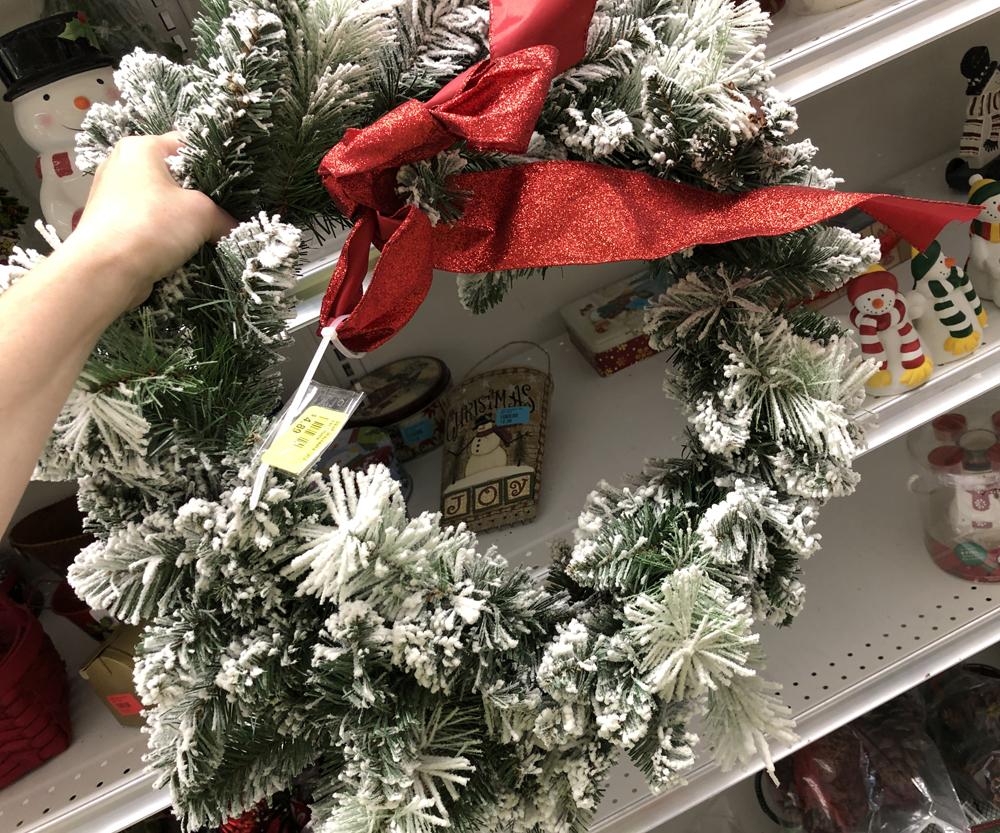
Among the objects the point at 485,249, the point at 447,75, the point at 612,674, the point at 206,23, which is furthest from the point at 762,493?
the point at 206,23

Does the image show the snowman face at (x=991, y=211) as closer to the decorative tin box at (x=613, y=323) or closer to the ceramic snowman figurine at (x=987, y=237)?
the ceramic snowman figurine at (x=987, y=237)

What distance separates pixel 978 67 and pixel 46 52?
1.22 metres

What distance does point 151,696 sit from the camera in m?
0.44

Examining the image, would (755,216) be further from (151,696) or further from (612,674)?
(151,696)

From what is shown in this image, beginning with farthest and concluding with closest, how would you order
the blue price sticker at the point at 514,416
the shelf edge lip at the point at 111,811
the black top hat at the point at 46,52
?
the blue price sticker at the point at 514,416
the shelf edge lip at the point at 111,811
the black top hat at the point at 46,52

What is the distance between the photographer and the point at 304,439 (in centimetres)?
44

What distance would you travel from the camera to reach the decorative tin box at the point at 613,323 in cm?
113

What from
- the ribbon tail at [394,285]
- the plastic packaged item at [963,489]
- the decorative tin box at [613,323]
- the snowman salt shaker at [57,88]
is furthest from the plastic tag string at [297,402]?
the plastic packaged item at [963,489]

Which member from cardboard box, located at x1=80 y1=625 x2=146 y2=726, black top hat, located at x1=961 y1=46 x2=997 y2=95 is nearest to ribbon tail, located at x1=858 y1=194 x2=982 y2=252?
black top hat, located at x1=961 y1=46 x2=997 y2=95

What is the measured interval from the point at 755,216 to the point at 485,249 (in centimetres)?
20

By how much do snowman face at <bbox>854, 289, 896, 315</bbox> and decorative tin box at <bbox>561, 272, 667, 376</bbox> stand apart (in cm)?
31

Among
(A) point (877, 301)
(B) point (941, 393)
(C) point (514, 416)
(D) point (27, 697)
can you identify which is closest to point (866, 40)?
(A) point (877, 301)

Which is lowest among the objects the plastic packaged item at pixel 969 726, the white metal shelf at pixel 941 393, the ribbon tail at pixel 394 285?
the plastic packaged item at pixel 969 726

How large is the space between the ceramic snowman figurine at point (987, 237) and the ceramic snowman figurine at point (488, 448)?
693mm
